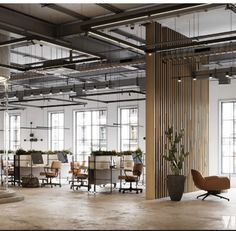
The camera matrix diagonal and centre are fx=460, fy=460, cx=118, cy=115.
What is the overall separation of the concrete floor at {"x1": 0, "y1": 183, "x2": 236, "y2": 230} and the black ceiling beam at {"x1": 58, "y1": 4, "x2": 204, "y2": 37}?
13.2ft

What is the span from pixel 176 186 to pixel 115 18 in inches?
206

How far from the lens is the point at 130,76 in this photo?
65.1ft

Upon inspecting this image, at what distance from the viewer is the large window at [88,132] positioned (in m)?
23.0

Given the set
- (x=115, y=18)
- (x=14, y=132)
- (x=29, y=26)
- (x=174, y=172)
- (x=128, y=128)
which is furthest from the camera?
(x=14, y=132)

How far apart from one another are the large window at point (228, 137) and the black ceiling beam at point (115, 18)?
8667 mm

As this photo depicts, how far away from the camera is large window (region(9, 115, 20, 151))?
87.5ft

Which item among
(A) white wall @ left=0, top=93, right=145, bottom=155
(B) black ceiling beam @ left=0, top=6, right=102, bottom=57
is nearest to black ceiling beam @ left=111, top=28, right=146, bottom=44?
(B) black ceiling beam @ left=0, top=6, right=102, bottom=57

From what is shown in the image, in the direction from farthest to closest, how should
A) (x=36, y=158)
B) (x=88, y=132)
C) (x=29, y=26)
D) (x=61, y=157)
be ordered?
(x=88, y=132) → (x=61, y=157) → (x=36, y=158) → (x=29, y=26)

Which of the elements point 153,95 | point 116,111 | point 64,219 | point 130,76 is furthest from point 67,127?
point 64,219

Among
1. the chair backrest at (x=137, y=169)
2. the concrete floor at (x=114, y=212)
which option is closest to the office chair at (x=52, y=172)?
the concrete floor at (x=114, y=212)

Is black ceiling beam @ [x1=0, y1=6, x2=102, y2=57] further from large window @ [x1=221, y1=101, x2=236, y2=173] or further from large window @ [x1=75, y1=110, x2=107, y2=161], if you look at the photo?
large window @ [x1=75, y1=110, x2=107, y2=161]

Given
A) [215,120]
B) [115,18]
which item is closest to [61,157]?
[215,120]

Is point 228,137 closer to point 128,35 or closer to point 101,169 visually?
point 101,169

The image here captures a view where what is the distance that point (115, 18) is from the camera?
9.64 metres
